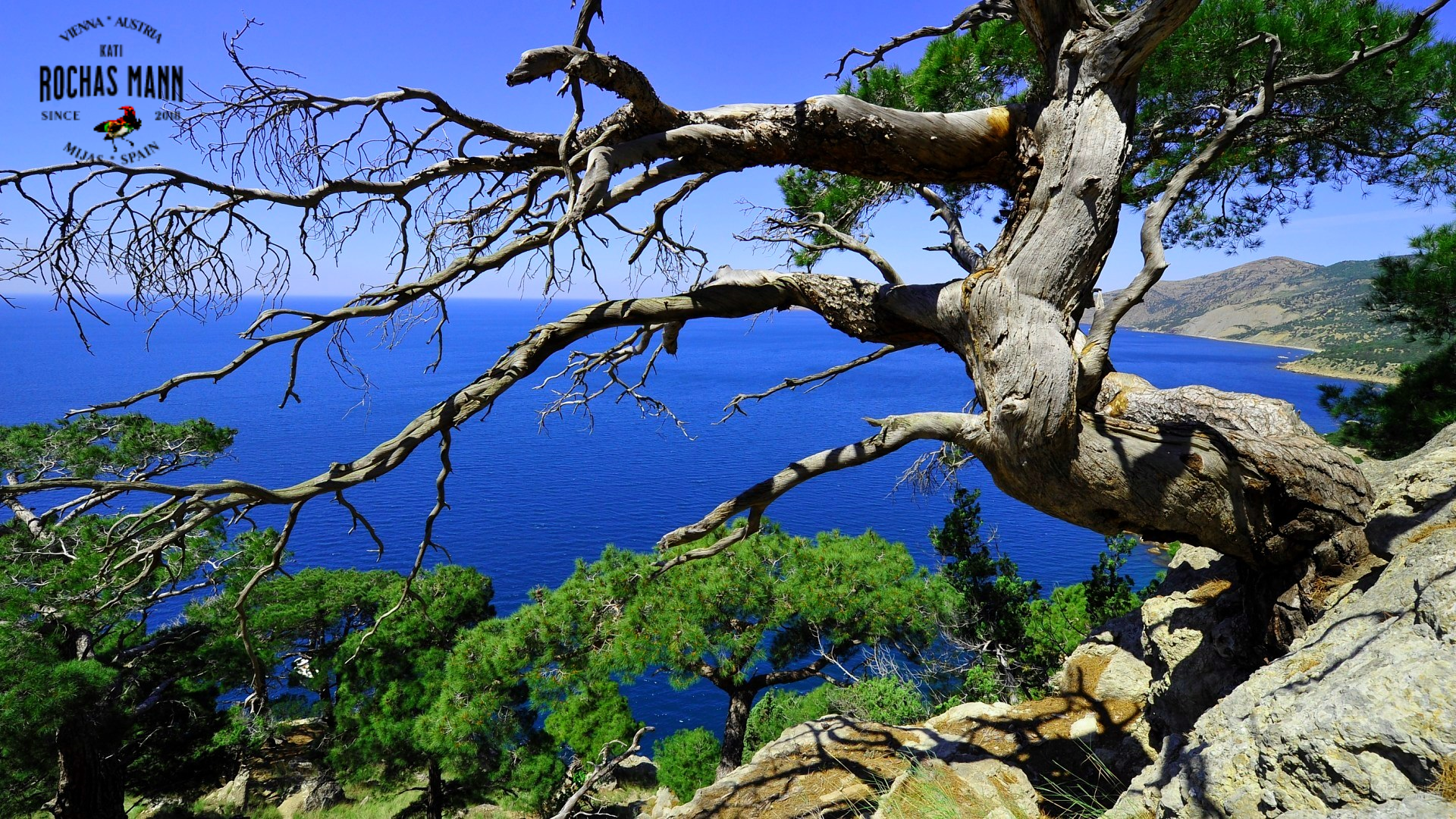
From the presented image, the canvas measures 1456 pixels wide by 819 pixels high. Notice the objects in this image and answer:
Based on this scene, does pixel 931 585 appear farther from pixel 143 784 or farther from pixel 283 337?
pixel 143 784

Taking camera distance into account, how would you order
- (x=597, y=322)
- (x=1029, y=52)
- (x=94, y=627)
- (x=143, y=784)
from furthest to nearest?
(x=143, y=784) < (x=94, y=627) < (x=1029, y=52) < (x=597, y=322)

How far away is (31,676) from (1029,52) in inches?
371

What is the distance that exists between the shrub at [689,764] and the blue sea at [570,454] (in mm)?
4090

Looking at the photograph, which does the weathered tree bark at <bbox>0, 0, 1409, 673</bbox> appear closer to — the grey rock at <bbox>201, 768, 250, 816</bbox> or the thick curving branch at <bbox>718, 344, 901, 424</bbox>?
the thick curving branch at <bbox>718, 344, 901, 424</bbox>

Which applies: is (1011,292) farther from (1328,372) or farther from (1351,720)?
(1328,372)

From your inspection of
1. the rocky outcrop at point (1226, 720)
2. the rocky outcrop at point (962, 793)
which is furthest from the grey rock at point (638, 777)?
the rocky outcrop at point (962, 793)

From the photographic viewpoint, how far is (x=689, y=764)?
8.75 metres

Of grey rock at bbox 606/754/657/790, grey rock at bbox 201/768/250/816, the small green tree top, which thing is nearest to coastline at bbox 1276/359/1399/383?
the small green tree top

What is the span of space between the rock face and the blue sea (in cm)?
284

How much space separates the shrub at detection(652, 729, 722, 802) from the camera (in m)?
8.65

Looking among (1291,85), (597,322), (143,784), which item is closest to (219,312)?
(597,322)

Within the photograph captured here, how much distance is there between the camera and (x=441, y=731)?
7.79m

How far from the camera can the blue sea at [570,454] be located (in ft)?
62.8

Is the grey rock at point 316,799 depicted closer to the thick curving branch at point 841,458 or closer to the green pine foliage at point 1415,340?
the thick curving branch at point 841,458
